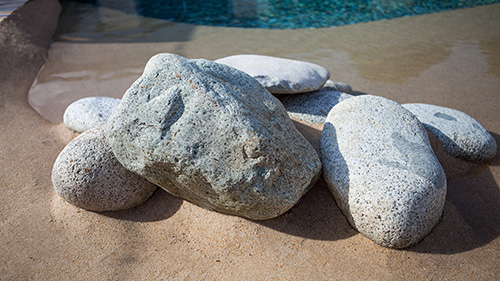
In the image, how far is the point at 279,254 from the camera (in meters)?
2.40

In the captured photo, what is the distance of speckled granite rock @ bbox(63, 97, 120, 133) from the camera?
363 cm

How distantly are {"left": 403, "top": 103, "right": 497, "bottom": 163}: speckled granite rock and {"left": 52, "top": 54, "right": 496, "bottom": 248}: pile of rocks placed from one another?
579 mm

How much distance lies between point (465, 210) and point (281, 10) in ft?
22.5

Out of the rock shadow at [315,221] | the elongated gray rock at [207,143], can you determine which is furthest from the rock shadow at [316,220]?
the elongated gray rock at [207,143]

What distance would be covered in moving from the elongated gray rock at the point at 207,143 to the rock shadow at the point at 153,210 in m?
0.40

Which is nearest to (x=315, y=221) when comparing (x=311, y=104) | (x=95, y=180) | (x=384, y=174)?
(x=384, y=174)

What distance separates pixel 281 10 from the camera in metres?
8.50

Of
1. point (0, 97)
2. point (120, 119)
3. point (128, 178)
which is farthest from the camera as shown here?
point (0, 97)

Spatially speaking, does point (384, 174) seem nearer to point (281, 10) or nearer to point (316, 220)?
point (316, 220)

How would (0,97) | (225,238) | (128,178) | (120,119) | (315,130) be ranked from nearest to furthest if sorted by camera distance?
(120,119), (225,238), (128,178), (315,130), (0,97)

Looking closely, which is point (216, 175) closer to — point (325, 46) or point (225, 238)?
point (225, 238)

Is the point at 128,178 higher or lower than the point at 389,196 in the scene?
lower

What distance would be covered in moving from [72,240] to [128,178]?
60 centimetres

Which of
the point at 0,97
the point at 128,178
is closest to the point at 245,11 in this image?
the point at 0,97
